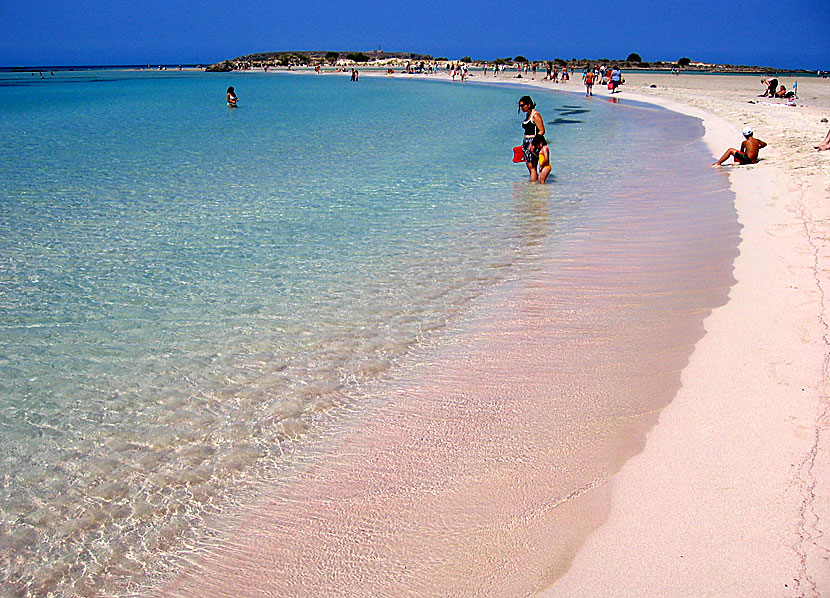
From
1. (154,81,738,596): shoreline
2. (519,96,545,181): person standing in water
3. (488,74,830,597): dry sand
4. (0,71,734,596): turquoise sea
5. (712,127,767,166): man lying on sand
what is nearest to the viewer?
(488,74,830,597): dry sand

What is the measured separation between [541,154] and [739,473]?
9.91 metres

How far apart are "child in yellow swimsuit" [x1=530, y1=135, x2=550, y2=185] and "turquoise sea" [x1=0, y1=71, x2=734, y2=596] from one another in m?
0.51

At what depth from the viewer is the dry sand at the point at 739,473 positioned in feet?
8.98

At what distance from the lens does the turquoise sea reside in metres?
3.57

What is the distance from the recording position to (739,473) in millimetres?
3395

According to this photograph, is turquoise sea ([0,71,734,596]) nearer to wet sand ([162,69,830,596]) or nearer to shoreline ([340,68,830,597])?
wet sand ([162,69,830,596])

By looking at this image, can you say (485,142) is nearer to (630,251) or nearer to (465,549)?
(630,251)

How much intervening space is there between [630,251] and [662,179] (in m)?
5.75

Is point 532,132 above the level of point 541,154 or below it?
above

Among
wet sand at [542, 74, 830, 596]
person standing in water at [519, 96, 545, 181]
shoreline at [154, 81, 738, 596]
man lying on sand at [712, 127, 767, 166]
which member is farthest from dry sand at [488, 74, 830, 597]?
man lying on sand at [712, 127, 767, 166]

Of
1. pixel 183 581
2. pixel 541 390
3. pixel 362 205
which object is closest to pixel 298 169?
pixel 362 205

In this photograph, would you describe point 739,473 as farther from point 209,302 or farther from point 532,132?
point 532,132

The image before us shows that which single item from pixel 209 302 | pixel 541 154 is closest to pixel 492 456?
pixel 209 302

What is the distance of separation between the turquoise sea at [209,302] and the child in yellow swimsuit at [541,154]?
507 millimetres
